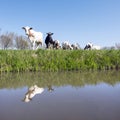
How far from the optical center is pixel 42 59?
16.3 meters

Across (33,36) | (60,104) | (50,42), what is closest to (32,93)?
(60,104)

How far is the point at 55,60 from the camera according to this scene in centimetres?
1642

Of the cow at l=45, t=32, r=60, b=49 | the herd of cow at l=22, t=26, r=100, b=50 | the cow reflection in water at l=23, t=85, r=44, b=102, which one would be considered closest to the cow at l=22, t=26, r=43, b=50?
the herd of cow at l=22, t=26, r=100, b=50

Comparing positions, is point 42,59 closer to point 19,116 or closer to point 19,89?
point 19,89

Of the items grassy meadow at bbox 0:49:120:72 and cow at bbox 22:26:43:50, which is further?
cow at bbox 22:26:43:50

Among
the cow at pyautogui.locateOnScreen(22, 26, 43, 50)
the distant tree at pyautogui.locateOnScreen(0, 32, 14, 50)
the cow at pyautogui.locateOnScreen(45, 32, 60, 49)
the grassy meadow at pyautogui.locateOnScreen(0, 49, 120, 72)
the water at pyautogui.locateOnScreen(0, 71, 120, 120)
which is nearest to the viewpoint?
the water at pyautogui.locateOnScreen(0, 71, 120, 120)

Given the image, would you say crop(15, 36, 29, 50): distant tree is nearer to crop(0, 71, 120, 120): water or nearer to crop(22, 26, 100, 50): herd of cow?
crop(22, 26, 100, 50): herd of cow

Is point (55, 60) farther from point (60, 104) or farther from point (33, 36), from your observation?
point (60, 104)

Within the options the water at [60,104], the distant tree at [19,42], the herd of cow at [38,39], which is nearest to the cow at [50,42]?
the herd of cow at [38,39]

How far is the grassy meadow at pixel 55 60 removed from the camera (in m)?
15.8

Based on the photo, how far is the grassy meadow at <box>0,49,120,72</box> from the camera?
1578 cm

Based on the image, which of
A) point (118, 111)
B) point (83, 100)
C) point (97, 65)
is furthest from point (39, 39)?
point (118, 111)

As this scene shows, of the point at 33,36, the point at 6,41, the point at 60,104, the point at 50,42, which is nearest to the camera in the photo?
the point at 60,104

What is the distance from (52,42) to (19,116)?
16833 millimetres
